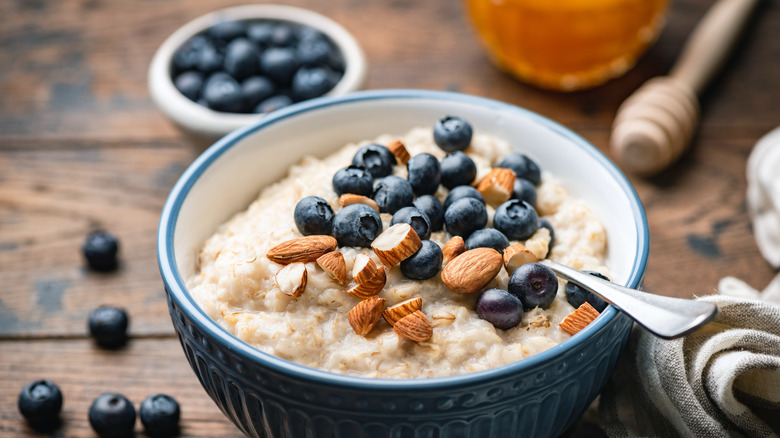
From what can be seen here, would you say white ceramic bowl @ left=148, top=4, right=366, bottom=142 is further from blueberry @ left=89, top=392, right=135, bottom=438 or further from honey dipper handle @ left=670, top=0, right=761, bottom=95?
honey dipper handle @ left=670, top=0, right=761, bottom=95

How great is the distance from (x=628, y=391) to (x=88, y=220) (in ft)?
5.13

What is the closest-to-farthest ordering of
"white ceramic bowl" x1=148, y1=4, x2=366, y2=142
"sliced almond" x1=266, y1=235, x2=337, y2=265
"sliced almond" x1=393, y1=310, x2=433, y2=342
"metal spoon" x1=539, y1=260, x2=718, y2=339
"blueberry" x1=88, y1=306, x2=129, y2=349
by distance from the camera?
"metal spoon" x1=539, y1=260, x2=718, y2=339
"sliced almond" x1=393, y1=310, x2=433, y2=342
"sliced almond" x1=266, y1=235, x2=337, y2=265
"blueberry" x1=88, y1=306, x2=129, y2=349
"white ceramic bowl" x1=148, y1=4, x2=366, y2=142

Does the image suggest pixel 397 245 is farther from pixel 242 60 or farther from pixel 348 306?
pixel 242 60

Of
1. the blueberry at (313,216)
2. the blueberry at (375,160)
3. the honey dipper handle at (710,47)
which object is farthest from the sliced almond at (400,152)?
the honey dipper handle at (710,47)

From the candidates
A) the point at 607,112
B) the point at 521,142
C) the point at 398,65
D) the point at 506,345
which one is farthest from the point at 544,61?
the point at 506,345

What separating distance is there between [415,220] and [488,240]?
0.14m

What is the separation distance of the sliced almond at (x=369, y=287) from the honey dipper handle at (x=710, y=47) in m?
1.56

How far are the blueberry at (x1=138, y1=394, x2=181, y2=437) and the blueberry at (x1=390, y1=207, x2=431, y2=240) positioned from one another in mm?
651

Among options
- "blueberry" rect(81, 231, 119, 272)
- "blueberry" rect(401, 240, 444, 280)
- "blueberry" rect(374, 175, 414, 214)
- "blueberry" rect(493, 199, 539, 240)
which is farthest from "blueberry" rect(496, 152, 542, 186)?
"blueberry" rect(81, 231, 119, 272)

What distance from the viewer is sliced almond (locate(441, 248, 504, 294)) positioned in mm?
A: 1380

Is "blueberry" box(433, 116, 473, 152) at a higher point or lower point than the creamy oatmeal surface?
higher

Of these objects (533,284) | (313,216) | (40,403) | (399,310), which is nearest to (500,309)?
(533,284)

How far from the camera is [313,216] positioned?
1486 millimetres

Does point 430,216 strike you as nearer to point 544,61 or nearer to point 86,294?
point 86,294
